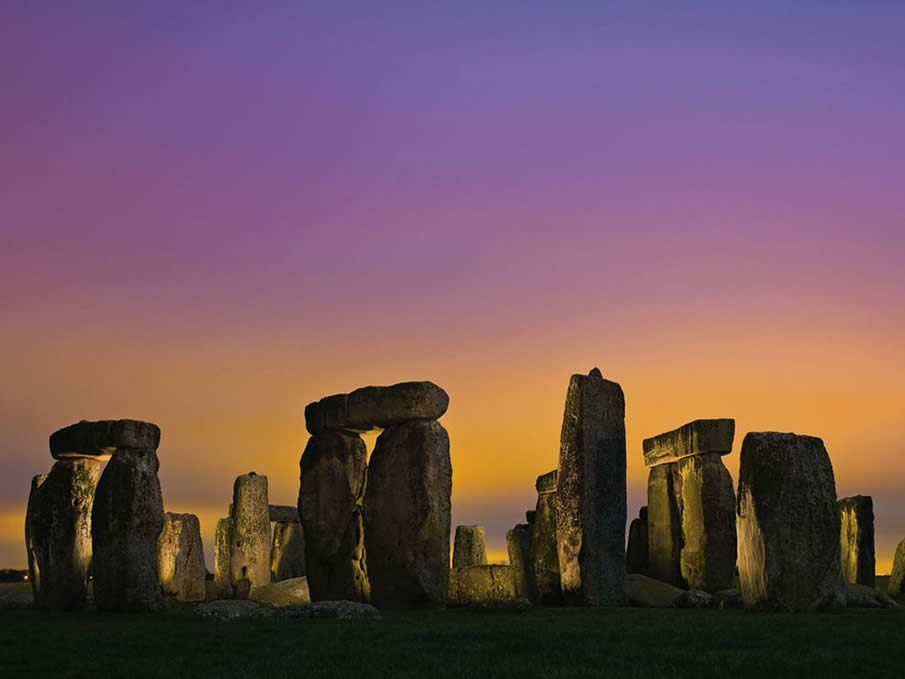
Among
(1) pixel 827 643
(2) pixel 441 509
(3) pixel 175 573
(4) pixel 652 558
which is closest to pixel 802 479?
(1) pixel 827 643

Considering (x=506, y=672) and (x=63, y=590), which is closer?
(x=506, y=672)

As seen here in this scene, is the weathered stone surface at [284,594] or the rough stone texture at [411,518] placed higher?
the rough stone texture at [411,518]

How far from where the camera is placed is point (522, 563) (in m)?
20.8

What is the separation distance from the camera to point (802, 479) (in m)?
14.1

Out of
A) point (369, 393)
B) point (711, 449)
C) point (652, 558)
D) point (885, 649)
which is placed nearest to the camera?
point (885, 649)

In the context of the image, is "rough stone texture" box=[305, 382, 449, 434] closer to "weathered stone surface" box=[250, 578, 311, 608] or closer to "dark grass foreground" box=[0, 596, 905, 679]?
"weathered stone surface" box=[250, 578, 311, 608]

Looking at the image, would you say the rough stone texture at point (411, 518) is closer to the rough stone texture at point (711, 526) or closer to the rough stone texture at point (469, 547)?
the rough stone texture at point (711, 526)

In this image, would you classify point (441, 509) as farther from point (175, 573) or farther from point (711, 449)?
point (175, 573)

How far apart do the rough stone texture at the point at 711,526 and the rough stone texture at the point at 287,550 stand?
1047 cm

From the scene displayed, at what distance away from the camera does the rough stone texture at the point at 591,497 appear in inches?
666

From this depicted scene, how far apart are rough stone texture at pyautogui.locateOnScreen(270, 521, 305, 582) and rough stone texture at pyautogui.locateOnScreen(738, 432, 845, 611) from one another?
52.8ft

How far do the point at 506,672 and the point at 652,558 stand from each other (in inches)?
612

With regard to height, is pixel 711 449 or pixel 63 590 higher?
pixel 711 449

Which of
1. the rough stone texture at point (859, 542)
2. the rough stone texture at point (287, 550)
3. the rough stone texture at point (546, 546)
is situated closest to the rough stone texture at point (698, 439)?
the rough stone texture at point (546, 546)
